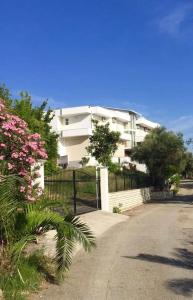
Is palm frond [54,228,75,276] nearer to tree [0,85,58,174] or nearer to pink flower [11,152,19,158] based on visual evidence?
pink flower [11,152,19,158]

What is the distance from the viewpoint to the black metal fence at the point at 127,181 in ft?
86.0

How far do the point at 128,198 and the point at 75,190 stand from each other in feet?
30.7

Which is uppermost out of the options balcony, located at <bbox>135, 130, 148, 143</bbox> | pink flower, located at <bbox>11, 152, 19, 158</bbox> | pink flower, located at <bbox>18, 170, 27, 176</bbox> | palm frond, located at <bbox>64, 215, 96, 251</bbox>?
balcony, located at <bbox>135, 130, 148, 143</bbox>

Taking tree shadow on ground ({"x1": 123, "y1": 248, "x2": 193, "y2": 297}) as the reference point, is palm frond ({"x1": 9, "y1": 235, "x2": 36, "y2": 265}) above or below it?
above

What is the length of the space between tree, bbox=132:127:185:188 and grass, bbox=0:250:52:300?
3034 centimetres

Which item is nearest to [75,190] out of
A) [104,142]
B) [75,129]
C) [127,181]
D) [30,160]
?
[30,160]

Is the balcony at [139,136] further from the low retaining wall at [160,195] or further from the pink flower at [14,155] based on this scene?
the pink flower at [14,155]

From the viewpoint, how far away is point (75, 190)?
18.8 meters

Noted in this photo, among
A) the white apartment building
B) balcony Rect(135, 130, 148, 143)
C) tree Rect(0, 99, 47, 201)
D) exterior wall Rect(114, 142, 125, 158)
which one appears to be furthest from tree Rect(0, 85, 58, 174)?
balcony Rect(135, 130, 148, 143)

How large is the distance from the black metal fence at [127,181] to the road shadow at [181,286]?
16.0 m

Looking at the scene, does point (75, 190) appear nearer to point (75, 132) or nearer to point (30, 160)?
point (30, 160)

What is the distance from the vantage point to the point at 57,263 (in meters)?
8.40

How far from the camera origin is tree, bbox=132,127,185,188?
3891 centimetres

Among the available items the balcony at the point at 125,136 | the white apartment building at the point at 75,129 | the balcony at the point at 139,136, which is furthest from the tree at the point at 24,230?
the balcony at the point at 139,136
